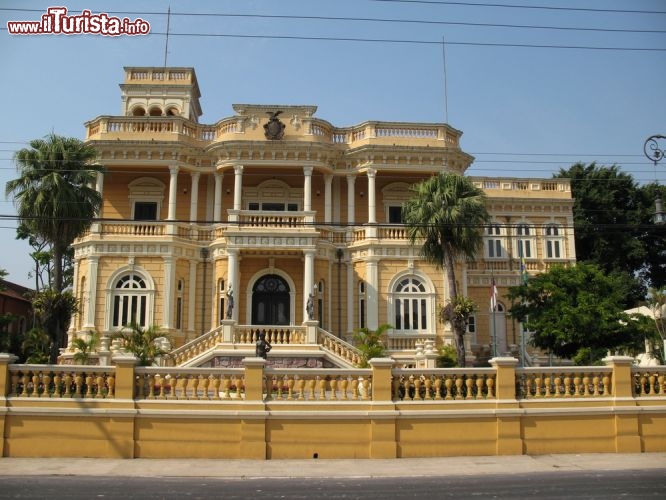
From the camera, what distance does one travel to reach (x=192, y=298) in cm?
2945

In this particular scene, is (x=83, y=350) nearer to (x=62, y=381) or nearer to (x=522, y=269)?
(x=62, y=381)

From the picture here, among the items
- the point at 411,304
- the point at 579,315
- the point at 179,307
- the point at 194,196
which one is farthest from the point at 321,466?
the point at 194,196

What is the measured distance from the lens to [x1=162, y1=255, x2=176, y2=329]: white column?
28.1 m

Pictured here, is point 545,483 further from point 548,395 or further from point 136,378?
point 136,378

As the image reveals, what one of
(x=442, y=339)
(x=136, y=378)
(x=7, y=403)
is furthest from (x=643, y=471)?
(x=442, y=339)

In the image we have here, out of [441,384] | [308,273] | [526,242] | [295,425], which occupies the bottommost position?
[295,425]

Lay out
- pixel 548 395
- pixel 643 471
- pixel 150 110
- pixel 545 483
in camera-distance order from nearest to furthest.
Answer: pixel 545 483 → pixel 643 471 → pixel 548 395 → pixel 150 110

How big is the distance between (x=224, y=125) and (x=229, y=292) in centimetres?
879

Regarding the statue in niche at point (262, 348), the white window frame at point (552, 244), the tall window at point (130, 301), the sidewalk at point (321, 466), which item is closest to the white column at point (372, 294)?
the statue in niche at point (262, 348)

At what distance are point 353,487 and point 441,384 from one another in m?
4.03

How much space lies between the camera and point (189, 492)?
34.2 feet

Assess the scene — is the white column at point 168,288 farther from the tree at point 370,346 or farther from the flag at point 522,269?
the flag at point 522,269

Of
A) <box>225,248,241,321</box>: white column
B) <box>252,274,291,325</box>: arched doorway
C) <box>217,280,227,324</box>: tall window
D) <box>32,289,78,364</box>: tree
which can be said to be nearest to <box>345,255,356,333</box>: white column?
<box>252,274,291,325</box>: arched doorway

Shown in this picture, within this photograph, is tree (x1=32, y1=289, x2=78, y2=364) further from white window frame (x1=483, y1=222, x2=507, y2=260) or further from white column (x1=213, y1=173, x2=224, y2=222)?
white window frame (x1=483, y1=222, x2=507, y2=260)
